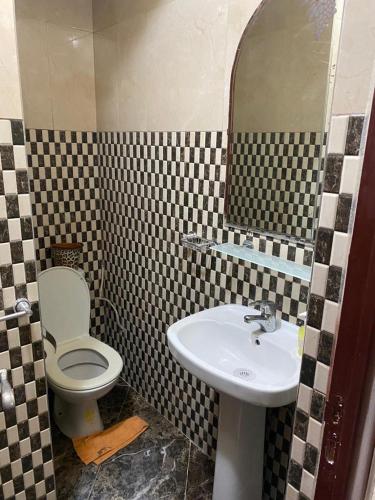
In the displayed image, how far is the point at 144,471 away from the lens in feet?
6.00

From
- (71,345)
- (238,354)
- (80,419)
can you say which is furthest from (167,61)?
(80,419)

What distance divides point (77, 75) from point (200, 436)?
2088mm

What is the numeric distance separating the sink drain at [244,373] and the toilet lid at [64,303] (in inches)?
43.2

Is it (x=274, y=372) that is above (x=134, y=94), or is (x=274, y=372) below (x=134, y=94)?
below

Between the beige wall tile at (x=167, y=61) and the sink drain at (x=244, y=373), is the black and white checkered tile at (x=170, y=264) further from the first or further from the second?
the sink drain at (x=244, y=373)

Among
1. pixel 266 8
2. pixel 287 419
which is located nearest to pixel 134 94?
pixel 266 8

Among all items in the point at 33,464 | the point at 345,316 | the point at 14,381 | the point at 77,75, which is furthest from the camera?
the point at 77,75

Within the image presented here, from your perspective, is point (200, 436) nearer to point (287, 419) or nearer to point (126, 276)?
point (287, 419)

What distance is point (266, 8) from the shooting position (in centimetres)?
131

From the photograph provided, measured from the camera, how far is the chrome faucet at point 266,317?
1422 millimetres

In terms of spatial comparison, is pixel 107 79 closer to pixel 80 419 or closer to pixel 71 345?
pixel 71 345

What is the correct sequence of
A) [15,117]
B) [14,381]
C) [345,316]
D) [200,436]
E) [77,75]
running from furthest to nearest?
1. [77,75]
2. [200,436]
3. [14,381]
4. [15,117]
5. [345,316]

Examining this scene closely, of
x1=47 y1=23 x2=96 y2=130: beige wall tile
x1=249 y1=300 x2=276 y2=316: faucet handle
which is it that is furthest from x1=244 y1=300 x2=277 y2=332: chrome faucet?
x1=47 y1=23 x2=96 y2=130: beige wall tile

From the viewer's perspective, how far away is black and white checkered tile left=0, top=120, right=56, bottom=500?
1.15 m
